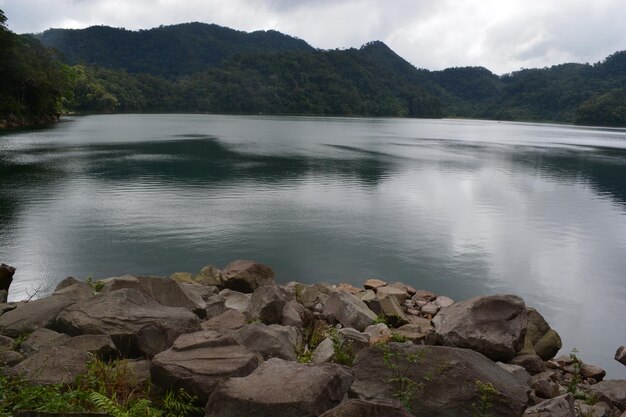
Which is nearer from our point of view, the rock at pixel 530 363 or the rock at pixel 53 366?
the rock at pixel 53 366

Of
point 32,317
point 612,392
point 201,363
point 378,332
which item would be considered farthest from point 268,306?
point 612,392

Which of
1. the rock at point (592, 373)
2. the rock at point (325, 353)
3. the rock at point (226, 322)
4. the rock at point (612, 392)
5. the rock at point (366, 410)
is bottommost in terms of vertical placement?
the rock at point (592, 373)

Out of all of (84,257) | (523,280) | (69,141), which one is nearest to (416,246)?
(523,280)

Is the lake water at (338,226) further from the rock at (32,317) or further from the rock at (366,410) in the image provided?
the rock at (366,410)

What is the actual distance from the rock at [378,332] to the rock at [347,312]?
23 centimetres

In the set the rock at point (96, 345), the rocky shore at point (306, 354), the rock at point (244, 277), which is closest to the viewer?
the rocky shore at point (306, 354)

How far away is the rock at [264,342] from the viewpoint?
7.20 m

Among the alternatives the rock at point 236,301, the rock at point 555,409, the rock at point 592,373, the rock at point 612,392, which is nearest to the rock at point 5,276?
the rock at point 236,301

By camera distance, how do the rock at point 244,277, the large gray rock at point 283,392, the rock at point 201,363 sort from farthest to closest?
the rock at point 244,277 → the rock at point 201,363 → the large gray rock at point 283,392

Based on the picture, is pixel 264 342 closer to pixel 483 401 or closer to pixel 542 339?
pixel 483 401

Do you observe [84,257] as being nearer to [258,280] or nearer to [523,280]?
[258,280]

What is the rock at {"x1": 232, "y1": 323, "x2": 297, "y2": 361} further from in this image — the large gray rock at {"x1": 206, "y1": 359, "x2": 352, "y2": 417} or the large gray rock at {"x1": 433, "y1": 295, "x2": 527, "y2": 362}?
the large gray rock at {"x1": 433, "y1": 295, "x2": 527, "y2": 362}

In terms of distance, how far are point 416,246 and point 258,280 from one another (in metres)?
9.57

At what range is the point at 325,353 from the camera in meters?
7.66
